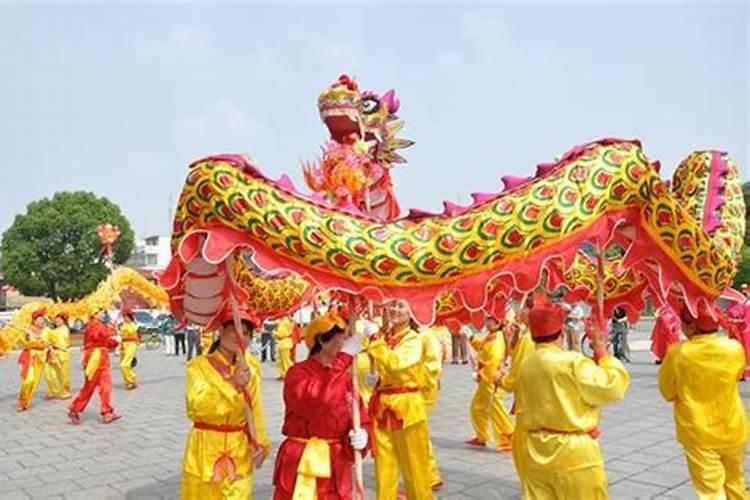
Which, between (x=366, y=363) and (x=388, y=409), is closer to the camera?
(x=388, y=409)

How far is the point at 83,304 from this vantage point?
1384cm

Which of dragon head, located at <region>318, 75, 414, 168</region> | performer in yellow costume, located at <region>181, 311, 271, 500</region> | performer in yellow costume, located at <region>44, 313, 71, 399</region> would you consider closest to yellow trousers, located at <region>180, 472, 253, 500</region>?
performer in yellow costume, located at <region>181, 311, 271, 500</region>

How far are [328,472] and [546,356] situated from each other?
1397mm

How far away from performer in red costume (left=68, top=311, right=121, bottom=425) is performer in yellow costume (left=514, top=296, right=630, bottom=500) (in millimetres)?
8045

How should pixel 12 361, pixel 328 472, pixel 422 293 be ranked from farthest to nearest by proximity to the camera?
pixel 12 361 < pixel 328 472 < pixel 422 293

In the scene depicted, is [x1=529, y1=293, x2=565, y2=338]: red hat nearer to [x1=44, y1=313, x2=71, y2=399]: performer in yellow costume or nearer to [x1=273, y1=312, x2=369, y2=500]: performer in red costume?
[x1=273, y1=312, x2=369, y2=500]: performer in red costume

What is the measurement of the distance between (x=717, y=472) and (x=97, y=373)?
28.0ft

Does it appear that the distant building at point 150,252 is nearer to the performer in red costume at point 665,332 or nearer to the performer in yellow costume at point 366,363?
the performer in red costume at point 665,332

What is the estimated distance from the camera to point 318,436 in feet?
13.7

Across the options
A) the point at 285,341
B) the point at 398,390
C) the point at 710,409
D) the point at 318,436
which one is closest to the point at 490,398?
the point at 398,390

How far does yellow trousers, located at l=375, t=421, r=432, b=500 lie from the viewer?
548 centimetres

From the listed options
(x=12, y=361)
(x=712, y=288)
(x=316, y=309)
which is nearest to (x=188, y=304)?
(x=316, y=309)

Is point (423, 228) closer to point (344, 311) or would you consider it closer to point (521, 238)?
point (521, 238)

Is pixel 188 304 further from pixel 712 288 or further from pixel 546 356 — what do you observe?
pixel 712 288
